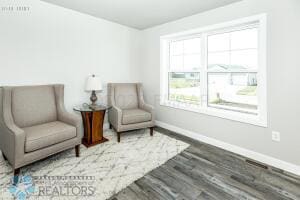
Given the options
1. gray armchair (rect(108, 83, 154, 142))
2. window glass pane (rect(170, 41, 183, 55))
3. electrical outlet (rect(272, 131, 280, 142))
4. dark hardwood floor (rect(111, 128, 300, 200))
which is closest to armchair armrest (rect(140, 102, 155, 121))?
gray armchair (rect(108, 83, 154, 142))

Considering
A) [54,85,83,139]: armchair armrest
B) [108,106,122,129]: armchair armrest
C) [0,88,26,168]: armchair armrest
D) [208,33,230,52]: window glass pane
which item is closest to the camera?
[0,88,26,168]: armchair armrest

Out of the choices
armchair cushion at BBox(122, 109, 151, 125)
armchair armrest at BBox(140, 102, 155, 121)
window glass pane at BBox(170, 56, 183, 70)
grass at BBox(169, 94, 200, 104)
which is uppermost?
window glass pane at BBox(170, 56, 183, 70)

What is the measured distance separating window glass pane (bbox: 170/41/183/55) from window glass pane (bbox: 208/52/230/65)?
71 centimetres

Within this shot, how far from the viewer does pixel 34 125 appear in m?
2.38

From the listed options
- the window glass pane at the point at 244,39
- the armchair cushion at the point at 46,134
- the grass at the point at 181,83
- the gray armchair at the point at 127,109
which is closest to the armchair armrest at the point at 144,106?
the gray armchair at the point at 127,109

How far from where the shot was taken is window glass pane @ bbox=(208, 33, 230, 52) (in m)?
2.78

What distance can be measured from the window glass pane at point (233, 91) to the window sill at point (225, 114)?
0.37 ft

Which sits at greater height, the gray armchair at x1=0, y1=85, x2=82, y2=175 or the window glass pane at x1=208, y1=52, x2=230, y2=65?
the window glass pane at x1=208, y1=52, x2=230, y2=65

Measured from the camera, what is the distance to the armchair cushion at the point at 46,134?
1912 millimetres
